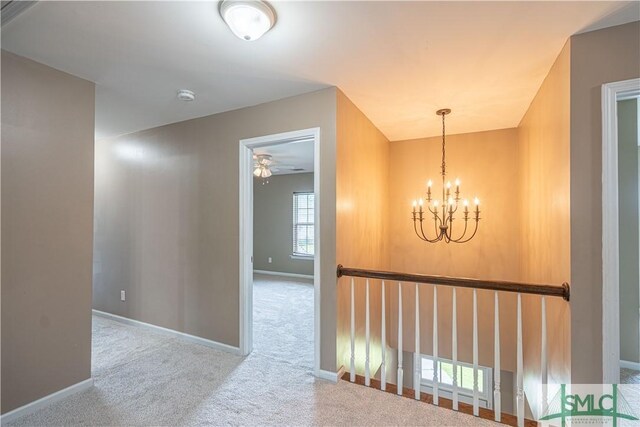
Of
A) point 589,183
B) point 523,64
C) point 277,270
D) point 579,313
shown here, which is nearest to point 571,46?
point 523,64

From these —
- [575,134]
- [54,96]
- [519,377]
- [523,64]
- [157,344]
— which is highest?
[523,64]

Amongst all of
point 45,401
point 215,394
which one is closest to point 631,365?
point 215,394

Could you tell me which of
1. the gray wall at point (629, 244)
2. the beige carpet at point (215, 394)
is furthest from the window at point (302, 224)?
the gray wall at point (629, 244)

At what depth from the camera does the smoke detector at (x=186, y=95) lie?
2.49 metres

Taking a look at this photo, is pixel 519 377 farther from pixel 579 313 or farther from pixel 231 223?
pixel 231 223

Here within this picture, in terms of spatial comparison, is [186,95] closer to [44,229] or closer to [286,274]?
[44,229]

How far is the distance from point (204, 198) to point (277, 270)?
4.45 metres

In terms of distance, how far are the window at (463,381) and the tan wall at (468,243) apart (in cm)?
50

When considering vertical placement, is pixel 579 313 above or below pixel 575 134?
below

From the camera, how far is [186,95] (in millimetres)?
2521

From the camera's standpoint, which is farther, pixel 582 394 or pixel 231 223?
pixel 231 223

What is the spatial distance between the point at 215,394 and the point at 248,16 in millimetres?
2473

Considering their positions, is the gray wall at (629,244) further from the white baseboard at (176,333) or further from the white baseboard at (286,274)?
the white baseboard at (286,274)

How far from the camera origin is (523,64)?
203 centimetres
